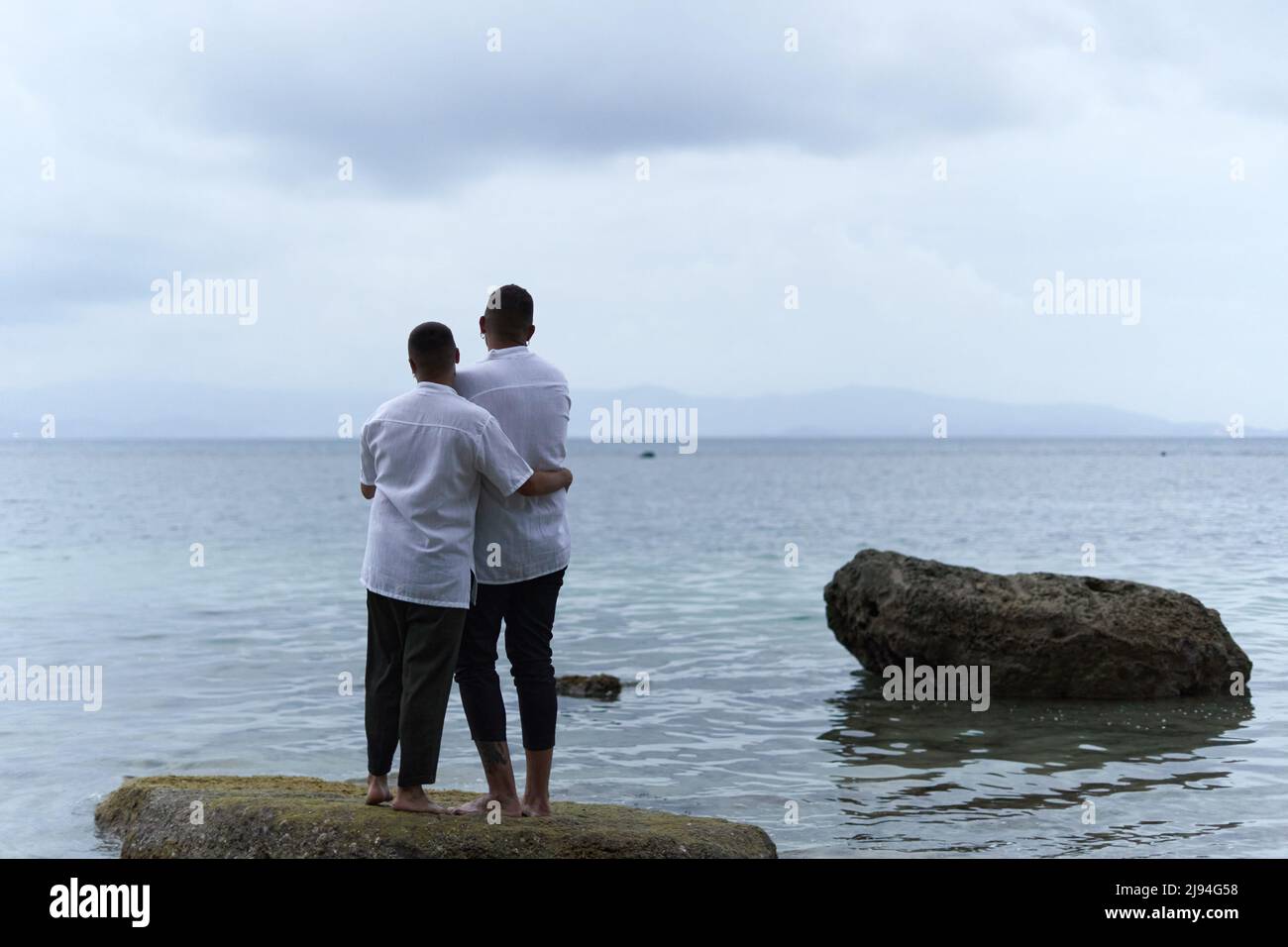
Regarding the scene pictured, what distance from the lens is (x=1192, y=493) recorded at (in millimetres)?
54406

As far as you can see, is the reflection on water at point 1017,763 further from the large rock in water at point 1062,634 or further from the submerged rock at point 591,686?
the submerged rock at point 591,686

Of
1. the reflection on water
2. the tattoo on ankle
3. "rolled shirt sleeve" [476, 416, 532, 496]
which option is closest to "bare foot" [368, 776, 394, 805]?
the tattoo on ankle

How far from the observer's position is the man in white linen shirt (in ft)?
18.6

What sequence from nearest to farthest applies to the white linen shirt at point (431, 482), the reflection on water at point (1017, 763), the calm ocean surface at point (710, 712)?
the white linen shirt at point (431, 482), the reflection on water at point (1017, 763), the calm ocean surface at point (710, 712)

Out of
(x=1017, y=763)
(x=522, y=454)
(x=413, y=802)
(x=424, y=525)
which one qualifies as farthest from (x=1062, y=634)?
(x=424, y=525)

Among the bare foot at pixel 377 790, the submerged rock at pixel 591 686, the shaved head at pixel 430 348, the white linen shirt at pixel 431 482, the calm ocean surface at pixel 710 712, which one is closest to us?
the white linen shirt at pixel 431 482

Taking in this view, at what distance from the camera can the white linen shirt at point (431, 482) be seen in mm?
5395

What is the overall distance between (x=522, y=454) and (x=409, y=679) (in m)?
1.15

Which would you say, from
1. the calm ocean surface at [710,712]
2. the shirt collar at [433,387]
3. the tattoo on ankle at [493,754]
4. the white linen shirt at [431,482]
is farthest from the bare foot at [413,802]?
the calm ocean surface at [710,712]

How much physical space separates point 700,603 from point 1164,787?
448 inches

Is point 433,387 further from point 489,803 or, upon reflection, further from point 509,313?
point 489,803

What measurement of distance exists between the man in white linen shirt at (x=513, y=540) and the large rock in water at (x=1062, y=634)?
6996 millimetres
